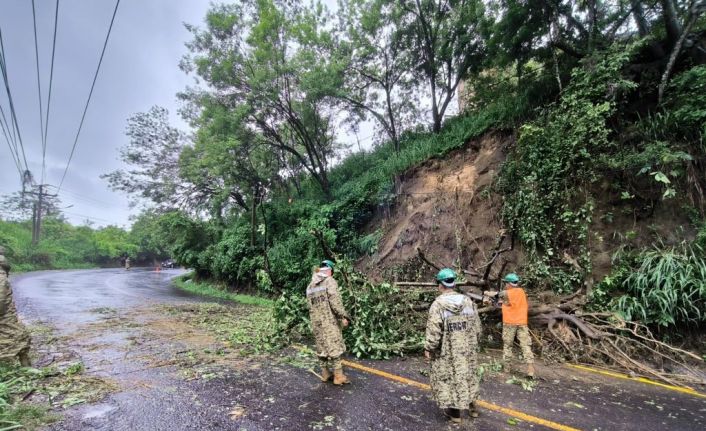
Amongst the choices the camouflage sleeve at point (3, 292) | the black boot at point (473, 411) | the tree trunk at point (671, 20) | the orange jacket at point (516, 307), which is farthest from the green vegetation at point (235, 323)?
the tree trunk at point (671, 20)

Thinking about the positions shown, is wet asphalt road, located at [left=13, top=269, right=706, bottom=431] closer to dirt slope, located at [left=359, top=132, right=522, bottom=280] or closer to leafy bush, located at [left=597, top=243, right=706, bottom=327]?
leafy bush, located at [left=597, top=243, right=706, bottom=327]

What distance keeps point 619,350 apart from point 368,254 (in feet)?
24.0

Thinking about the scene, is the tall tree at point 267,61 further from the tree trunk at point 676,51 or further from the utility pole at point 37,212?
the utility pole at point 37,212

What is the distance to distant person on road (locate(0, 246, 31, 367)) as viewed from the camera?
188 inches

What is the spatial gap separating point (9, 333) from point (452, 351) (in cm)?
595

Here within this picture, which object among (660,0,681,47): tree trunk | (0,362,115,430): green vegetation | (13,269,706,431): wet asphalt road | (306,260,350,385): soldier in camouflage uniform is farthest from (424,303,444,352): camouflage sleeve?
(660,0,681,47): tree trunk

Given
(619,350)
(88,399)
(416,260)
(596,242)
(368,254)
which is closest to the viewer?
(88,399)

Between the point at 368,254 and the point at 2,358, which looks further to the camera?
the point at 368,254

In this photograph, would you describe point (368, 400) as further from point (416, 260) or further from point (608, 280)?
point (416, 260)

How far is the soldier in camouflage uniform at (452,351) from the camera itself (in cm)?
354

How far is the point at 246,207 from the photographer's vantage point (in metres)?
19.9

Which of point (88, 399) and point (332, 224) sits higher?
point (332, 224)

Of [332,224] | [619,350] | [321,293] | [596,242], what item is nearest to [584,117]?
[596,242]

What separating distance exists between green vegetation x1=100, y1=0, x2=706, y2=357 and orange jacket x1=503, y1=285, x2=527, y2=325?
171cm
